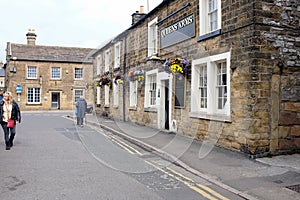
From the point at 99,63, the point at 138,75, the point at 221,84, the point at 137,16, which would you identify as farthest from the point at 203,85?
the point at 99,63

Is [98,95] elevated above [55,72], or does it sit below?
below

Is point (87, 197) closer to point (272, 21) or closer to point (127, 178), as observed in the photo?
point (127, 178)

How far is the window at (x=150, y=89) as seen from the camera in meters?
14.9

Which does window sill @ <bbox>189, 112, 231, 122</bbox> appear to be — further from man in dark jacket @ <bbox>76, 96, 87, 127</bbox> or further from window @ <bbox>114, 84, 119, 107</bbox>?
window @ <bbox>114, 84, 119, 107</bbox>

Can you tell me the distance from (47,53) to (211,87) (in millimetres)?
33544

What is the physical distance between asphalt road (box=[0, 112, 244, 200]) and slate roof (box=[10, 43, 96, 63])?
96.1 feet

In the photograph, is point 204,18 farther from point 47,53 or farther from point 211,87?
point 47,53

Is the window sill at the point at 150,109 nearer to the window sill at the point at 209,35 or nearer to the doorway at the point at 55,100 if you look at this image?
the window sill at the point at 209,35

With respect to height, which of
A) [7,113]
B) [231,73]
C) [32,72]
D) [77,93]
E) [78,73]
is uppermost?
[78,73]

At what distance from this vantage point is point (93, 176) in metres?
6.27

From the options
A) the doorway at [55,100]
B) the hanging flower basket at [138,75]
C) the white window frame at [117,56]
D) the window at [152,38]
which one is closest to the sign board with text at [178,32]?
the window at [152,38]

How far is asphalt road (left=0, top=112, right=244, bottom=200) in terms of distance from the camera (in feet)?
16.9

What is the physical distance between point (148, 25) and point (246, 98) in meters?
8.42

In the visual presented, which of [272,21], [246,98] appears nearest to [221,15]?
[272,21]
